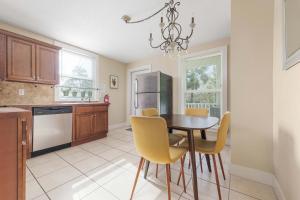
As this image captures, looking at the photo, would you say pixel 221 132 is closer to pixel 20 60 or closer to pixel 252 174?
pixel 252 174

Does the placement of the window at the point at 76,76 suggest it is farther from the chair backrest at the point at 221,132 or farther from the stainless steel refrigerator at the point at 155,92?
the chair backrest at the point at 221,132

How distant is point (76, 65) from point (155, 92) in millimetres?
2275

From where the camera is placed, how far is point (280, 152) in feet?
4.45

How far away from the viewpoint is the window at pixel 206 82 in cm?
320

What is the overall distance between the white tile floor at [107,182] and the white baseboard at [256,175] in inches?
2.5

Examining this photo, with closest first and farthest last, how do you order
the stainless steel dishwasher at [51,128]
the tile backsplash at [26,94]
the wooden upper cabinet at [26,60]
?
the wooden upper cabinet at [26,60] < the stainless steel dishwasher at [51,128] < the tile backsplash at [26,94]

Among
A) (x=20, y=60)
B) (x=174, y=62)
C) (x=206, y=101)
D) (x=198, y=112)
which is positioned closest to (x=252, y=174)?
(x=198, y=112)

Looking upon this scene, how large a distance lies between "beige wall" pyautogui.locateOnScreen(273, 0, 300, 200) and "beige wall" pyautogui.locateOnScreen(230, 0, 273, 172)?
0.50 ft

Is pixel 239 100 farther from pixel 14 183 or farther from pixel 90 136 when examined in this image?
pixel 90 136

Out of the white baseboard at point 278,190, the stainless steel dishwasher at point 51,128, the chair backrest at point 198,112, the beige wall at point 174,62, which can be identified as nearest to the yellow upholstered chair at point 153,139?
the white baseboard at point 278,190

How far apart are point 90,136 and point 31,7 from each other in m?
2.59

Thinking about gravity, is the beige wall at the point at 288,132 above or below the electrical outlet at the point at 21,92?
below

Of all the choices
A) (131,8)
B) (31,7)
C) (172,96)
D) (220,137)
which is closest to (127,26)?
(131,8)

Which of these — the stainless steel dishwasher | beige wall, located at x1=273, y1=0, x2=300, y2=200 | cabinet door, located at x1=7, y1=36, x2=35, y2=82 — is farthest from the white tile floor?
cabinet door, located at x1=7, y1=36, x2=35, y2=82
